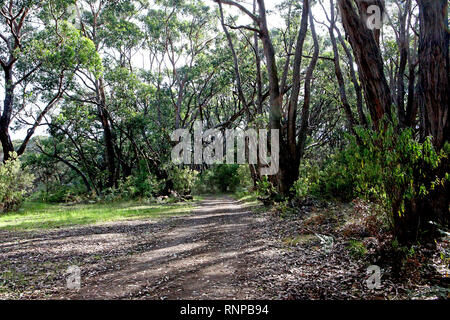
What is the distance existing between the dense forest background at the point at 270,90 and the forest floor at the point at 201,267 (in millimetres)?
1080

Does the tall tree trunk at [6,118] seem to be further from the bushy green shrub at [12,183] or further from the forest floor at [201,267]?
the forest floor at [201,267]

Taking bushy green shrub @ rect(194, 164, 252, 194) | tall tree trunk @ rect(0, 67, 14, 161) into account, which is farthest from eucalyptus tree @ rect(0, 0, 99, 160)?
bushy green shrub @ rect(194, 164, 252, 194)

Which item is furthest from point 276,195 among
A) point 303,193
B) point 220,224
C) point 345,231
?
point 345,231

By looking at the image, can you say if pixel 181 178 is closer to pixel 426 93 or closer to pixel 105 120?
pixel 105 120

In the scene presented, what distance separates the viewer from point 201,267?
4.31 meters

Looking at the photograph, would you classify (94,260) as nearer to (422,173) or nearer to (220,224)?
(220,224)

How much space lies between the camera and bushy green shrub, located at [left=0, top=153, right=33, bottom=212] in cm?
1381

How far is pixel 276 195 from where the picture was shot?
36.1 ft

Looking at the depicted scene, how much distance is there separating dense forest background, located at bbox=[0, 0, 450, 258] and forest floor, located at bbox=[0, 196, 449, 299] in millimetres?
1080

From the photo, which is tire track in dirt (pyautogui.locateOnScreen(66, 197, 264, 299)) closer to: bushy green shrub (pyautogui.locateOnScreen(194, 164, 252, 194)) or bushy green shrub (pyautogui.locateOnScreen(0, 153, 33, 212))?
bushy green shrub (pyautogui.locateOnScreen(0, 153, 33, 212))

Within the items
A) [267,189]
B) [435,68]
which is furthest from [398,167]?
[267,189]

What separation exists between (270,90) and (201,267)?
25.8ft

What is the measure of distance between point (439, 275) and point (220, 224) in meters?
5.97
